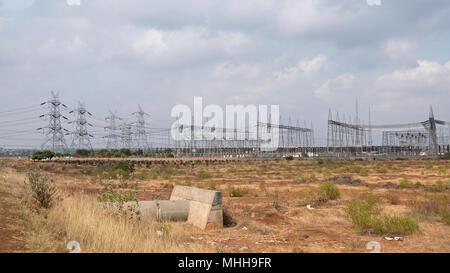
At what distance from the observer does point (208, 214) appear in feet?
34.0

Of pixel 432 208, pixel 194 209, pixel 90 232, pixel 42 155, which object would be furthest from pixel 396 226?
pixel 42 155

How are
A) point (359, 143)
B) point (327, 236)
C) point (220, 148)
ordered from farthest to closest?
1. point (220, 148)
2. point (359, 143)
3. point (327, 236)

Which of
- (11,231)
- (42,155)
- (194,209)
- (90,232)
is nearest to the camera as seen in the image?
(11,231)

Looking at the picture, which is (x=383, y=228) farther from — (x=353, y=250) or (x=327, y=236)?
(x=353, y=250)

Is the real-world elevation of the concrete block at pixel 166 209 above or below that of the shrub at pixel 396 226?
above

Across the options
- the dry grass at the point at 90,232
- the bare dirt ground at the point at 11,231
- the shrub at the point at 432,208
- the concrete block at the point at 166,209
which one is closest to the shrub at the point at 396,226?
the shrub at the point at 432,208

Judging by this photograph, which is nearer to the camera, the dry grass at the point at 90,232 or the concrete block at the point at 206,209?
the dry grass at the point at 90,232

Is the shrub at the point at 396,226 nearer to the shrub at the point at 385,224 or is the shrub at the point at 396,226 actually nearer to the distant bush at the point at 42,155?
the shrub at the point at 385,224

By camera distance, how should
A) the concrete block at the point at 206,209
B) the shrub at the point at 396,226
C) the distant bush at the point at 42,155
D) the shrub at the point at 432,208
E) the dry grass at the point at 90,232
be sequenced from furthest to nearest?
1. the distant bush at the point at 42,155
2. the shrub at the point at 432,208
3. the concrete block at the point at 206,209
4. the shrub at the point at 396,226
5. the dry grass at the point at 90,232

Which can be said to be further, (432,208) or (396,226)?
(432,208)

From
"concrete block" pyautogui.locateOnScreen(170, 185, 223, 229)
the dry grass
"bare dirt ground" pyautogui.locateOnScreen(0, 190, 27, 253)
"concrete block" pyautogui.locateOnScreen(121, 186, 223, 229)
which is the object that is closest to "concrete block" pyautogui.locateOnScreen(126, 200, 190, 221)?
"concrete block" pyautogui.locateOnScreen(121, 186, 223, 229)

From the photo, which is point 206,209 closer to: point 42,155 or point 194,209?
point 194,209
